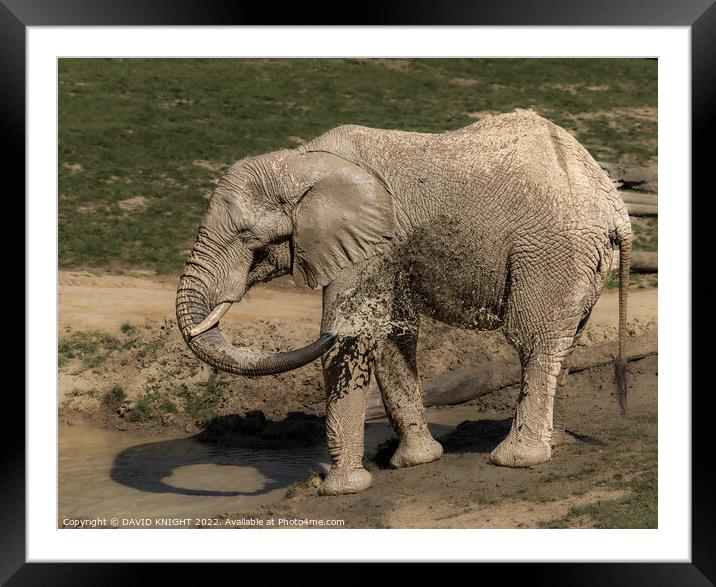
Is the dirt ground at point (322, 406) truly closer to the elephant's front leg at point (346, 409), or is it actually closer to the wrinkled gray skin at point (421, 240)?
the elephant's front leg at point (346, 409)

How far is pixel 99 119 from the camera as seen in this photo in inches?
1021

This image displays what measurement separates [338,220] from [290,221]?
45cm

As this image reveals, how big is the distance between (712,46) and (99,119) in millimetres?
19801

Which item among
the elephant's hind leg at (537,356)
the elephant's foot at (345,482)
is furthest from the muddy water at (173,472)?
the elephant's hind leg at (537,356)

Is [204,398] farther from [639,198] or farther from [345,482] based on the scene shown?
[639,198]

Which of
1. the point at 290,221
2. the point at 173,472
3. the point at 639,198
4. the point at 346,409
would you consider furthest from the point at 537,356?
the point at 639,198

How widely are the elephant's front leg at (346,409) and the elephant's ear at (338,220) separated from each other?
704 millimetres

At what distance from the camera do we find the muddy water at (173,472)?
10.6 meters

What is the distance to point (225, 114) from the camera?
1081 inches

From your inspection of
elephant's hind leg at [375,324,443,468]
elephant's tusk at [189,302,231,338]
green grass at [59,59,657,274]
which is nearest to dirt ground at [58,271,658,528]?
elephant's hind leg at [375,324,443,468]

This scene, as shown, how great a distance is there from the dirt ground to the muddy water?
346 millimetres

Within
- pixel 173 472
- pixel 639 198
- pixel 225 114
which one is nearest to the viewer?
pixel 173 472
